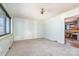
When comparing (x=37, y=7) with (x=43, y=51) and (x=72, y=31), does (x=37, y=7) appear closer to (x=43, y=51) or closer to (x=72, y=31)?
(x=43, y=51)

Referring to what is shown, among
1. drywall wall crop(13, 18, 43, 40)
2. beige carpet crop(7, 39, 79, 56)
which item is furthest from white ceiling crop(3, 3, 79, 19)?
drywall wall crop(13, 18, 43, 40)

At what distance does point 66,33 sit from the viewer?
5039 mm

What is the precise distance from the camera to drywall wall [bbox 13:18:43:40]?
23.3ft

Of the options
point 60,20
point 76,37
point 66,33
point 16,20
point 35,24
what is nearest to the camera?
point 76,37

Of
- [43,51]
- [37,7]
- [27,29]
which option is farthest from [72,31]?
[27,29]

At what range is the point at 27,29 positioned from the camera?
7805 mm

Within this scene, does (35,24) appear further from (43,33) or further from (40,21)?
(43,33)

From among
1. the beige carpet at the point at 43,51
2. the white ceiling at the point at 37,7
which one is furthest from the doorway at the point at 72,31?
the white ceiling at the point at 37,7

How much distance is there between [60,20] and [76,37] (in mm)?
1859

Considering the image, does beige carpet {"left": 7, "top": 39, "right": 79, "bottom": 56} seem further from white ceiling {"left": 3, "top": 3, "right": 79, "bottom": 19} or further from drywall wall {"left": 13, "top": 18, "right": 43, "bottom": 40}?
drywall wall {"left": 13, "top": 18, "right": 43, "bottom": 40}

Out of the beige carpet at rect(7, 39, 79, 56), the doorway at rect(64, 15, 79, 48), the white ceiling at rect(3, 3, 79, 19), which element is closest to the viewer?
the beige carpet at rect(7, 39, 79, 56)

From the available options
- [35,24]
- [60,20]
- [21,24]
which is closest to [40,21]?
[35,24]

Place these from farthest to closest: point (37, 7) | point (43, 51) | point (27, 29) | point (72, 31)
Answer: point (27, 29), point (72, 31), point (37, 7), point (43, 51)

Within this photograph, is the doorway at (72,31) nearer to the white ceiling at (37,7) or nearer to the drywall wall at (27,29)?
the white ceiling at (37,7)
